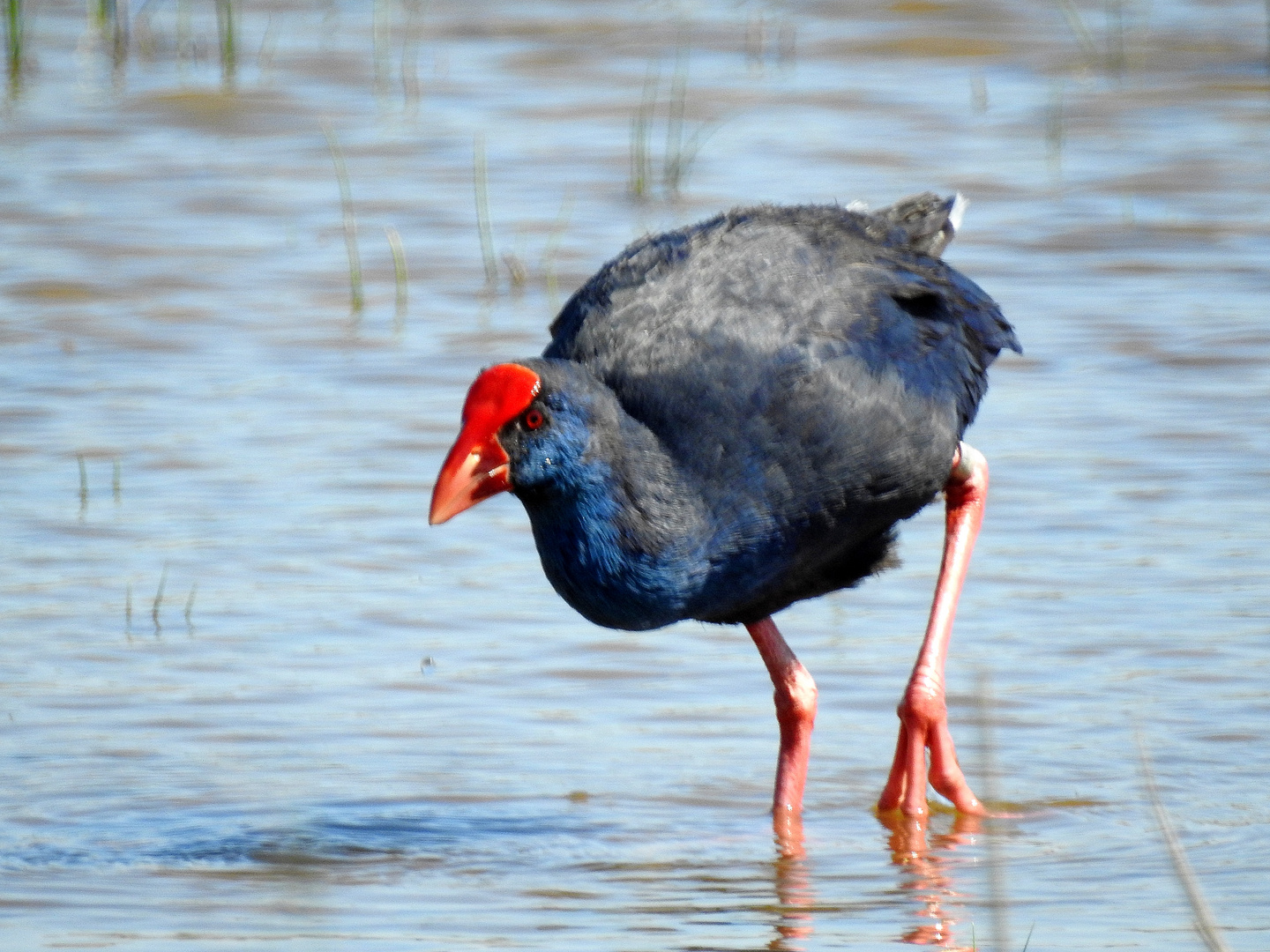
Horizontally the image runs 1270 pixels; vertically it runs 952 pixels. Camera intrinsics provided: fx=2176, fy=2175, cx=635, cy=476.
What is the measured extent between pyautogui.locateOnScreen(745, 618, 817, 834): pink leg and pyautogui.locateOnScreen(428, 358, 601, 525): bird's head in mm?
1099

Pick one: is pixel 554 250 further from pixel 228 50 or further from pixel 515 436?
Answer: pixel 515 436

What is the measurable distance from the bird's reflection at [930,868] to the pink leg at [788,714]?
19cm

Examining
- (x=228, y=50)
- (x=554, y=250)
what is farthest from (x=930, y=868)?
(x=228, y=50)

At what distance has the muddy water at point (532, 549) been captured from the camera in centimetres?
396

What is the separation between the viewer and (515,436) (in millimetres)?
→ 3516

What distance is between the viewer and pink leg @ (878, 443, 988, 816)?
14.4 ft

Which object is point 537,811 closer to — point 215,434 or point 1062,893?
point 1062,893

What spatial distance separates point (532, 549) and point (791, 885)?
195 centimetres

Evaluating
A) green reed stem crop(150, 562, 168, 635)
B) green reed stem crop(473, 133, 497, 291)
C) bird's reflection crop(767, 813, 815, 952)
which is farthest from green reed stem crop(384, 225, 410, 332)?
bird's reflection crop(767, 813, 815, 952)

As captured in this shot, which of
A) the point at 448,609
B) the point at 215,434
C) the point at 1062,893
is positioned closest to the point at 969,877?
the point at 1062,893

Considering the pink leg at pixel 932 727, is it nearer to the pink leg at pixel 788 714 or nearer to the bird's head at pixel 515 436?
the pink leg at pixel 788 714

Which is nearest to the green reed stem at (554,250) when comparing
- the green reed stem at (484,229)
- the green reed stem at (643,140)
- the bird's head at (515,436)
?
the green reed stem at (484,229)

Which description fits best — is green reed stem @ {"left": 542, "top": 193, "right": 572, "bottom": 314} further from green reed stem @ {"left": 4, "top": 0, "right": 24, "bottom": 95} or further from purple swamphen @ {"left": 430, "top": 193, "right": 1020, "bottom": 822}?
purple swamphen @ {"left": 430, "top": 193, "right": 1020, "bottom": 822}

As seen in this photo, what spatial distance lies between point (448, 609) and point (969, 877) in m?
1.75
